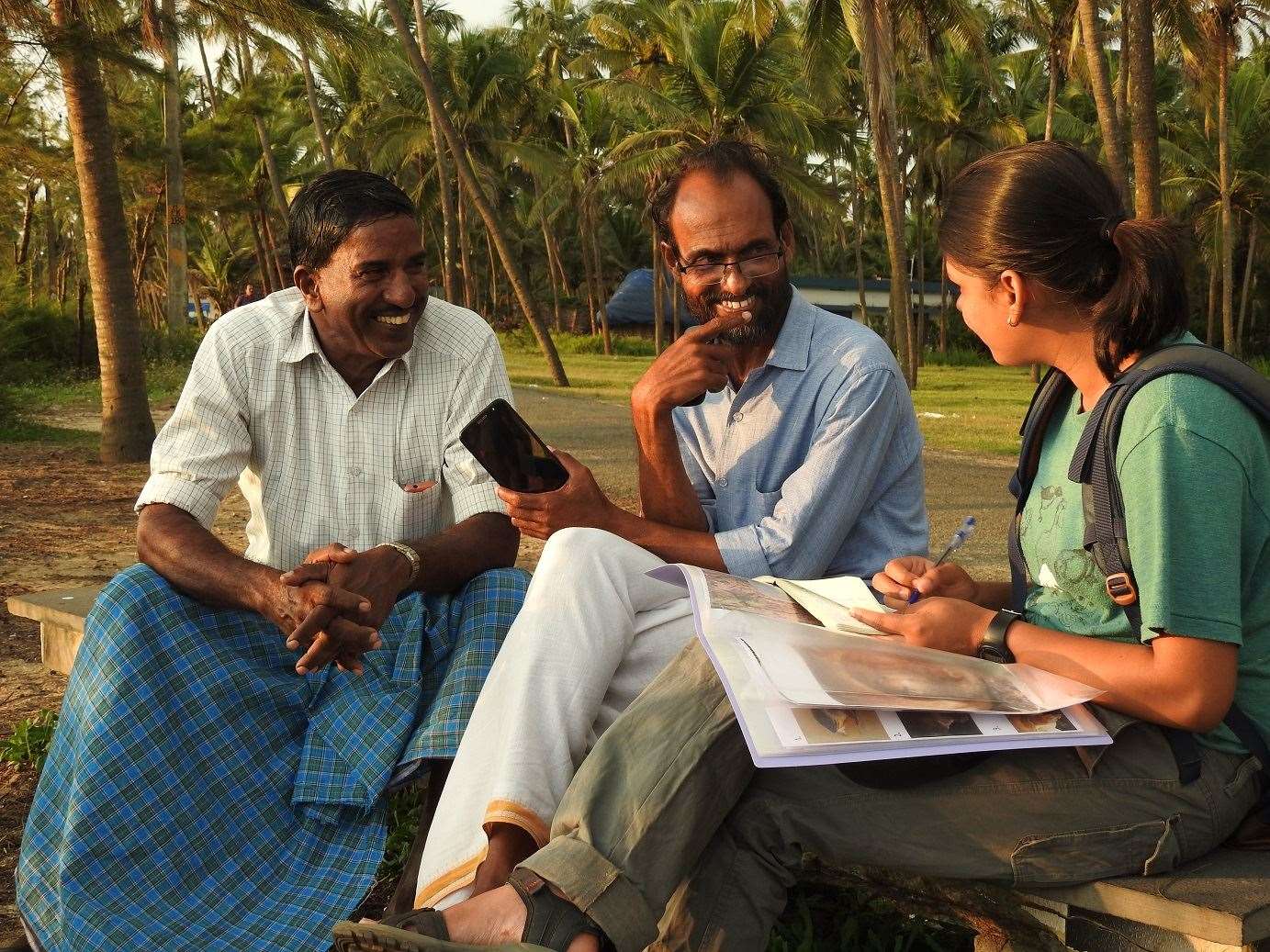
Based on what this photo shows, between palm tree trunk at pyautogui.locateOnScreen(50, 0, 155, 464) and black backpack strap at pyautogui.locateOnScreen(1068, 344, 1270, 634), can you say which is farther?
palm tree trunk at pyautogui.locateOnScreen(50, 0, 155, 464)

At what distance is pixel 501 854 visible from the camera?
2.25 m

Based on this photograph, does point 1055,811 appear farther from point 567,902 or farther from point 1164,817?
point 567,902

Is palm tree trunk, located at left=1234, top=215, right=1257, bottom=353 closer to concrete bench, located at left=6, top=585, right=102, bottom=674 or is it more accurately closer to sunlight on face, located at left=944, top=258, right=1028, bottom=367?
concrete bench, located at left=6, top=585, right=102, bottom=674

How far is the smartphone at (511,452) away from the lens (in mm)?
3004

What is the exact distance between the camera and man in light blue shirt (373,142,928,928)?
2.46m

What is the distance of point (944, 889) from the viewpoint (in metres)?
2.17

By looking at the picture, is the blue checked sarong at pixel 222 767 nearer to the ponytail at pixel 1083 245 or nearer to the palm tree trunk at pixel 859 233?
the ponytail at pixel 1083 245

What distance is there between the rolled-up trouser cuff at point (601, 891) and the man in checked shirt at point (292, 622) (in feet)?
2.94

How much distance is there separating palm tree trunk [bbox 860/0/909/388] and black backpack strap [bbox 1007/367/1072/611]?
19.7 meters

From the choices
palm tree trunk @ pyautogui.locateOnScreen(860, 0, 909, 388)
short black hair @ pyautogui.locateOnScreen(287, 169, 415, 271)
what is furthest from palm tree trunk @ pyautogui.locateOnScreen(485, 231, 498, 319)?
short black hair @ pyautogui.locateOnScreen(287, 169, 415, 271)

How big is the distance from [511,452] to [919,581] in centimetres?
111

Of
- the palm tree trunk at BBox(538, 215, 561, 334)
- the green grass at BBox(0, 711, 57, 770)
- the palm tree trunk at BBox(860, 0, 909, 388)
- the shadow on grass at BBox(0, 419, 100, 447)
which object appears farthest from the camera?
the palm tree trunk at BBox(538, 215, 561, 334)

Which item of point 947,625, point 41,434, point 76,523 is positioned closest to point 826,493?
point 947,625

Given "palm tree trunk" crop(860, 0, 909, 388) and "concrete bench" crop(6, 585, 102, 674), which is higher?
"palm tree trunk" crop(860, 0, 909, 388)
